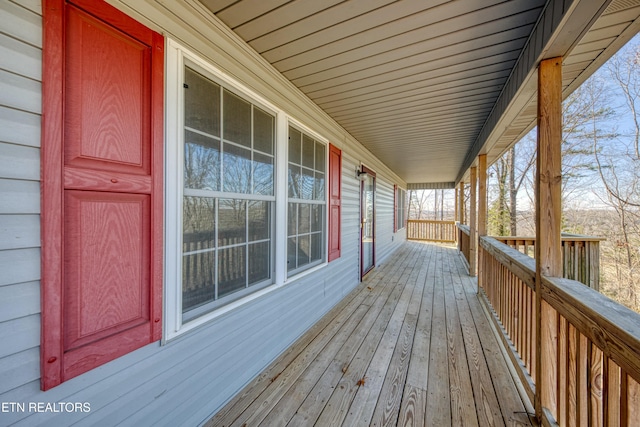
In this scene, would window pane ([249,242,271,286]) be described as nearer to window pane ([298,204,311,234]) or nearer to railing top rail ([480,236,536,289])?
window pane ([298,204,311,234])

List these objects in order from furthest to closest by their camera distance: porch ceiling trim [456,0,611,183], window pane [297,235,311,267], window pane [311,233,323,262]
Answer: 1. window pane [311,233,323,262]
2. window pane [297,235,311,267]
3. porch ceiling trim [456,0,611,183]

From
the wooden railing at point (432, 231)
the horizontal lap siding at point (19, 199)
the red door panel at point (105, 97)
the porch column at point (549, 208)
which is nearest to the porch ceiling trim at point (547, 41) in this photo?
the porch column at point (549, 208)

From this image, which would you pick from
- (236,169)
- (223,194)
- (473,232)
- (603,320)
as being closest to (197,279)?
(223,194)

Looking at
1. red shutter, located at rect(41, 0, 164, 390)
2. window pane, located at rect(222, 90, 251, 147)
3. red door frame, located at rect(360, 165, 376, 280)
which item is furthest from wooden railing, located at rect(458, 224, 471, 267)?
red shutter, located at rect(41, 0, 164, 390)

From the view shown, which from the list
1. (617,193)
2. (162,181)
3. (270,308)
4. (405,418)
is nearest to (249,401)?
(270,308)

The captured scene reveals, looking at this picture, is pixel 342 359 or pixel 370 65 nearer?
pixel 370 65

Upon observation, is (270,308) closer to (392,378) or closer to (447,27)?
(392,378)

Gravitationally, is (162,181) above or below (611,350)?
above

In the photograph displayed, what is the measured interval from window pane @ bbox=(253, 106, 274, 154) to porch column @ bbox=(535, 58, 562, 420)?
1.94 meters

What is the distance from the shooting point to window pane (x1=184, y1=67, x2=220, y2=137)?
1435 mm

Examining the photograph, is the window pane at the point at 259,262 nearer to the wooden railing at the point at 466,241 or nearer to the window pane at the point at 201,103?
the window pane at the point at 201,103

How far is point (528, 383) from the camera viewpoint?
1.75 m

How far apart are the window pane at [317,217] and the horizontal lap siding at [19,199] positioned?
7.32ft

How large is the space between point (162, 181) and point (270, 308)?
1.33 metres
